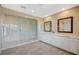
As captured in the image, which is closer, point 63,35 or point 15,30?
point 15,30

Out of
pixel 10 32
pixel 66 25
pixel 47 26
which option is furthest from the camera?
pixel 47 26

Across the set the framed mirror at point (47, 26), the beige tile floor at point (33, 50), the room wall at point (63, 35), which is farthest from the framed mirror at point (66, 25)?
the beige tile floor at point (33, 50)

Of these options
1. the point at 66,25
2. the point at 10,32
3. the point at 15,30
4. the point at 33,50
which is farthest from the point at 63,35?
the point at 10,32

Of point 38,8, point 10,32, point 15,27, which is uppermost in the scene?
point 38,8

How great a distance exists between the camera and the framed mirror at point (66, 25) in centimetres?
208

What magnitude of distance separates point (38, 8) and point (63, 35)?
0.97 metres

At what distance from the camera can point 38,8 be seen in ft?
6.64

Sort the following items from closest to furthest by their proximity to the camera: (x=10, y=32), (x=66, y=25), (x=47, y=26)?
(x=10, y=32) → (x=66, y=25) → (x=47, y=26)

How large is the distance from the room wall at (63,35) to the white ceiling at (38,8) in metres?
0.14

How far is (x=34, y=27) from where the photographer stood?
2227 millimetres

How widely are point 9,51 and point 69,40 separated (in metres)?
1.48

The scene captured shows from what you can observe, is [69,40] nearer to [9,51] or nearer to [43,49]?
[43,49]

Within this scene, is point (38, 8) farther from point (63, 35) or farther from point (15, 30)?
point (63, 35)

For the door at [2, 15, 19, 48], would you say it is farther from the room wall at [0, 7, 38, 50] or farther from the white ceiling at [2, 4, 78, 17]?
the white ceiling at [2, 4, 78, 17]
